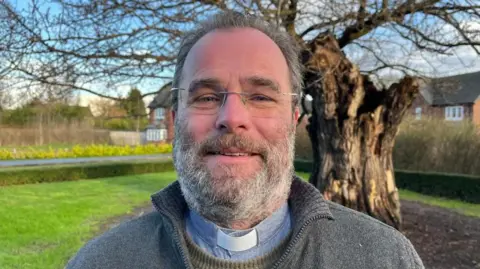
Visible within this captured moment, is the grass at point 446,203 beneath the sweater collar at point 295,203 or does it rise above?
beneath

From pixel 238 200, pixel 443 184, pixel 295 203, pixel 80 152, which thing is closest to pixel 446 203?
pixel 443 184

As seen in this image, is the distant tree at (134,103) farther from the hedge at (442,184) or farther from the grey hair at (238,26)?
the hedge at (442,184)

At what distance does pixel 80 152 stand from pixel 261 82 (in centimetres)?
2855

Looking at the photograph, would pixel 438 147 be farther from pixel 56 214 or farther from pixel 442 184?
pixel 56 214

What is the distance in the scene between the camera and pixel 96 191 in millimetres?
14367

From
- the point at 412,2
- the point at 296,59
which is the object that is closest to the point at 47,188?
the point at 412,2

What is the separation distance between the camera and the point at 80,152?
2797 centimetres

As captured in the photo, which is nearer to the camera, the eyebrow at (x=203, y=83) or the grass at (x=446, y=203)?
the eyebrow at (x=203, y=83)

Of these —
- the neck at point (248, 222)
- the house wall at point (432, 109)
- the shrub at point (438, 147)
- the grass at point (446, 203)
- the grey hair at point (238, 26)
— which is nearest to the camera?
the neck at point (248, 222)

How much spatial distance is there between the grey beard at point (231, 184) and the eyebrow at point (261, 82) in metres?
0.20

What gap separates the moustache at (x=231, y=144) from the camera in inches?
55.0

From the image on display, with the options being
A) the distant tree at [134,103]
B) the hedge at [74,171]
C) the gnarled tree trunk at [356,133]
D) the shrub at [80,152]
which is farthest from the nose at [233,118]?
the shrub at [80,152]

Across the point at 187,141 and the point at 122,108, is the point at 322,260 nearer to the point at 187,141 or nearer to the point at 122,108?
the point at 187,141

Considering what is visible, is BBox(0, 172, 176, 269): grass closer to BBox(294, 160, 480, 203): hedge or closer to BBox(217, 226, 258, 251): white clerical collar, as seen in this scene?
BBox(217, 226, 258, 251): white clerical collar
